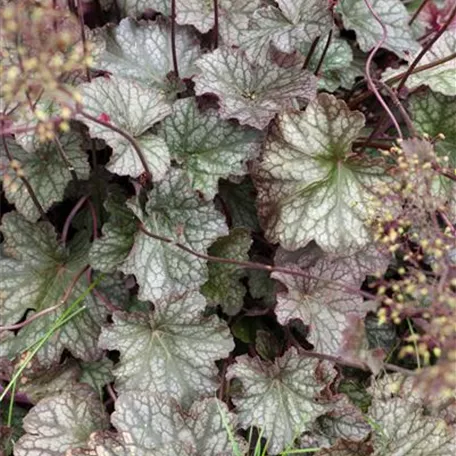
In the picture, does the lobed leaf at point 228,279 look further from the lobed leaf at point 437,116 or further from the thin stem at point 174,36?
the lobed leaf at point 437,116

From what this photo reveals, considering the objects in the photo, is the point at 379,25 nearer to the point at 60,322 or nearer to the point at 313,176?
the point at 313,176

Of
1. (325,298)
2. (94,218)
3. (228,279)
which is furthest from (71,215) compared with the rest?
(325,298)

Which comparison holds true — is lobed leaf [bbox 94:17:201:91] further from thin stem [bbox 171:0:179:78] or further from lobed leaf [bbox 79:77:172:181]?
lobed leaf [bbox 79:77:172:181]

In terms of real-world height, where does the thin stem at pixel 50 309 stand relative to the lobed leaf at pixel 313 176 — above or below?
A: below

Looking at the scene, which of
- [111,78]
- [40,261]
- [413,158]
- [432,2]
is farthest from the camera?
[432,2]

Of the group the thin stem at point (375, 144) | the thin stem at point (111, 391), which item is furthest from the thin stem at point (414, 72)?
the thin stem at point (111, 391)

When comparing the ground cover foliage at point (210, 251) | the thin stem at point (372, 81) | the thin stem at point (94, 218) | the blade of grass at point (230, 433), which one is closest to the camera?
the blade of grass at point (230, 433)

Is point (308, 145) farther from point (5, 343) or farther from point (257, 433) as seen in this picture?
point (5, 343)

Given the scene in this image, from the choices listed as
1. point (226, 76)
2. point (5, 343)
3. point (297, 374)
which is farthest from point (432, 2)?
point (5, 343)
